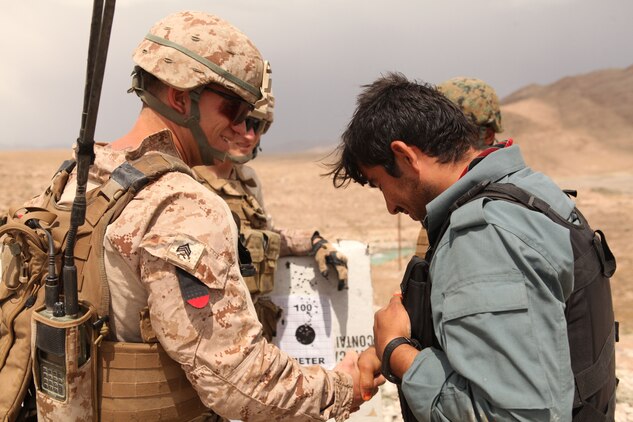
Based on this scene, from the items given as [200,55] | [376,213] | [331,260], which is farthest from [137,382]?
[376,213]

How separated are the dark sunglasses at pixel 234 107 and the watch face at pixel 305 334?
1.91 m

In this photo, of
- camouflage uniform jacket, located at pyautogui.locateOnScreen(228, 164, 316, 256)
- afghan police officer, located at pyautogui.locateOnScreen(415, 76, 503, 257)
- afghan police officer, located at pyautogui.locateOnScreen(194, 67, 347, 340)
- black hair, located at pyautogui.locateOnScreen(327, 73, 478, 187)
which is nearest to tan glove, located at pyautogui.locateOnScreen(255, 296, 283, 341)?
afghan police officer, located at pyautogui.locateOnScreen(194, 67, 347, 340)

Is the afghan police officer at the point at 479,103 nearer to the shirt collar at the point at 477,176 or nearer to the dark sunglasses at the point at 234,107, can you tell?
the dark sunglasses at the point at 234,107

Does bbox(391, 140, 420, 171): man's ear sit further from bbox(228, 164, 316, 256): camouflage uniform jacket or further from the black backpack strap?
bbox(228, 164, 316, 256): camouflage uniform jacket

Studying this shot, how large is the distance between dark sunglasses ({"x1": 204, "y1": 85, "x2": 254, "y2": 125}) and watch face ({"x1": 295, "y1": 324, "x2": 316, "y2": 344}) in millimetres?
1909

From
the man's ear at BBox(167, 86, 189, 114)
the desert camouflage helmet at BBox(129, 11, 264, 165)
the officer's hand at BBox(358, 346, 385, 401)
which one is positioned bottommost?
the officer's hand at BBox(358, 346, 385, 401)

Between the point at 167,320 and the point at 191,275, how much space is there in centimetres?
16

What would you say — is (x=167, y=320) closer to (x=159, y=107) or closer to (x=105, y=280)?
(x=105, y=280)

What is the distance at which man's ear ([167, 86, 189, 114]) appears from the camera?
214cm

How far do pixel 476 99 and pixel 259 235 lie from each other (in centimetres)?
170

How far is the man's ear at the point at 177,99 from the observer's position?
7.04ft

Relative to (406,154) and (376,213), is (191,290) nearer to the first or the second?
(406,154)

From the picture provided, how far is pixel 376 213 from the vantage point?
59.8 feet

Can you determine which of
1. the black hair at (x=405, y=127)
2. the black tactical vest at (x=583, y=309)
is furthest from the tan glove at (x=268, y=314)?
the black tactical vest at (x=583, y=309)
